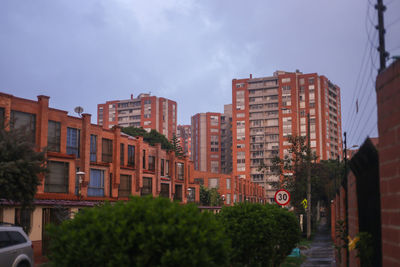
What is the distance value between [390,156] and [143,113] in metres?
142

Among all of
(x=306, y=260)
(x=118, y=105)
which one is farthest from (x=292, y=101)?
(x=306, y=260)

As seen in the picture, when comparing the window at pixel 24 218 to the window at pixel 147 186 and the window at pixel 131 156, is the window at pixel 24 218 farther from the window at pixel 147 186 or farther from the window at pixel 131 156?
the window at pixel 147 186

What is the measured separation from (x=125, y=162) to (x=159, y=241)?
41.7 metres

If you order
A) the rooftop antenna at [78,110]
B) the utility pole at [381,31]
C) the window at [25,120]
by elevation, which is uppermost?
the rooftop antenna at [78,110]

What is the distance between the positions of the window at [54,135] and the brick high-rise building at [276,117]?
3631 inches

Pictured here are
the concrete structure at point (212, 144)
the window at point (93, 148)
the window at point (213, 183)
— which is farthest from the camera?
the concrete structure at point (212, 144)

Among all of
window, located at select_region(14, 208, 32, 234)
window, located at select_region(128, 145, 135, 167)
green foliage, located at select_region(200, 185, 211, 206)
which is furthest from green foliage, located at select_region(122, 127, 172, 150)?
window, located at select_region(14, 208, 32, 234)

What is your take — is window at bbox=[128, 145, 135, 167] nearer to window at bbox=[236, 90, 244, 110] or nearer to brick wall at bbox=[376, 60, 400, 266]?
brick wall at bbox=[376, 60, 400, 266]

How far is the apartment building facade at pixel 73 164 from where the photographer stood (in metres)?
28.3

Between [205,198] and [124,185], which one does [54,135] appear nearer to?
[124,185]

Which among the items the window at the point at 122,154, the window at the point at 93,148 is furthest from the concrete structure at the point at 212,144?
the window at the point at 93,148

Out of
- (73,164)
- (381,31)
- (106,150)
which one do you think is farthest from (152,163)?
(381,31)

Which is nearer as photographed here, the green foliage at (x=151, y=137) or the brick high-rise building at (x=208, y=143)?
the green foliage at (x=151, y=137)

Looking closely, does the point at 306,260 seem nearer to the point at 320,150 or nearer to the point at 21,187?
the point at 21,187
